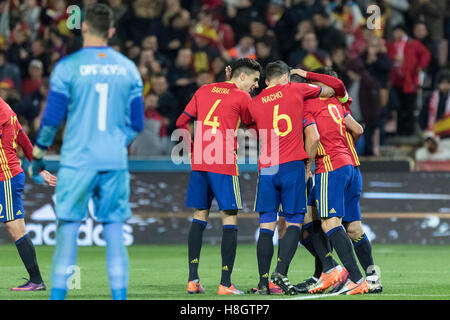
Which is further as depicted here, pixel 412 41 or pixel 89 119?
pixel 412 41

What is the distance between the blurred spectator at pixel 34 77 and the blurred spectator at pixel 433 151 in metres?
7.43

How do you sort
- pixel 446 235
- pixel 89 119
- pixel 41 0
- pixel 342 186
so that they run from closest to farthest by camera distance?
pixel 89 119 < pixel 342 186 < pixel 446 235 < pixel 41 0

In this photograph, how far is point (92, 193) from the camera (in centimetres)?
670

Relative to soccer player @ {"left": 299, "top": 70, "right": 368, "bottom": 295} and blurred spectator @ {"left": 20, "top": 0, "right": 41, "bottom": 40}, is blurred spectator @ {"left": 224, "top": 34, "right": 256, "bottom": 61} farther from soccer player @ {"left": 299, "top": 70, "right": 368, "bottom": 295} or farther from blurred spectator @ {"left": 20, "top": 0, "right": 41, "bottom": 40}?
soccer player @ {"left": 299, "top": 70, "right": 368, "bottom": 295}

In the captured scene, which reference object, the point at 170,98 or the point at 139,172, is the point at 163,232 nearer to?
the point at 139,172

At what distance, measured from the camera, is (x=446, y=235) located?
48.8 ft

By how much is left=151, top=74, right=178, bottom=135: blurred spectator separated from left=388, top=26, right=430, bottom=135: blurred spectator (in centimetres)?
457

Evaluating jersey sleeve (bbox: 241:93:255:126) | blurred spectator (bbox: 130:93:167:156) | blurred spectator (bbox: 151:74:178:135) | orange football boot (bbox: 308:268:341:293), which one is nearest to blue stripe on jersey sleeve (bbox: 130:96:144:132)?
jersey sleeve (bbox: 241:93:255:126)

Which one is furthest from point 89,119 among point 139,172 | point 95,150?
point 139,172

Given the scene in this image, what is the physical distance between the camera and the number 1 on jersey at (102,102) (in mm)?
6594

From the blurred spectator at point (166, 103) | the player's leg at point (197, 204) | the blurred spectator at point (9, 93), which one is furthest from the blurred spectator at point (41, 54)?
the player's leg at point (197, 204)

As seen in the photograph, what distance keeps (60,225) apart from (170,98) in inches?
396

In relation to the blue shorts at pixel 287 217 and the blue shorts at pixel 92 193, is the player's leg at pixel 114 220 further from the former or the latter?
the blue shorts at pixel 287 217

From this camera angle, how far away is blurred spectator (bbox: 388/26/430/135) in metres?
17.7
